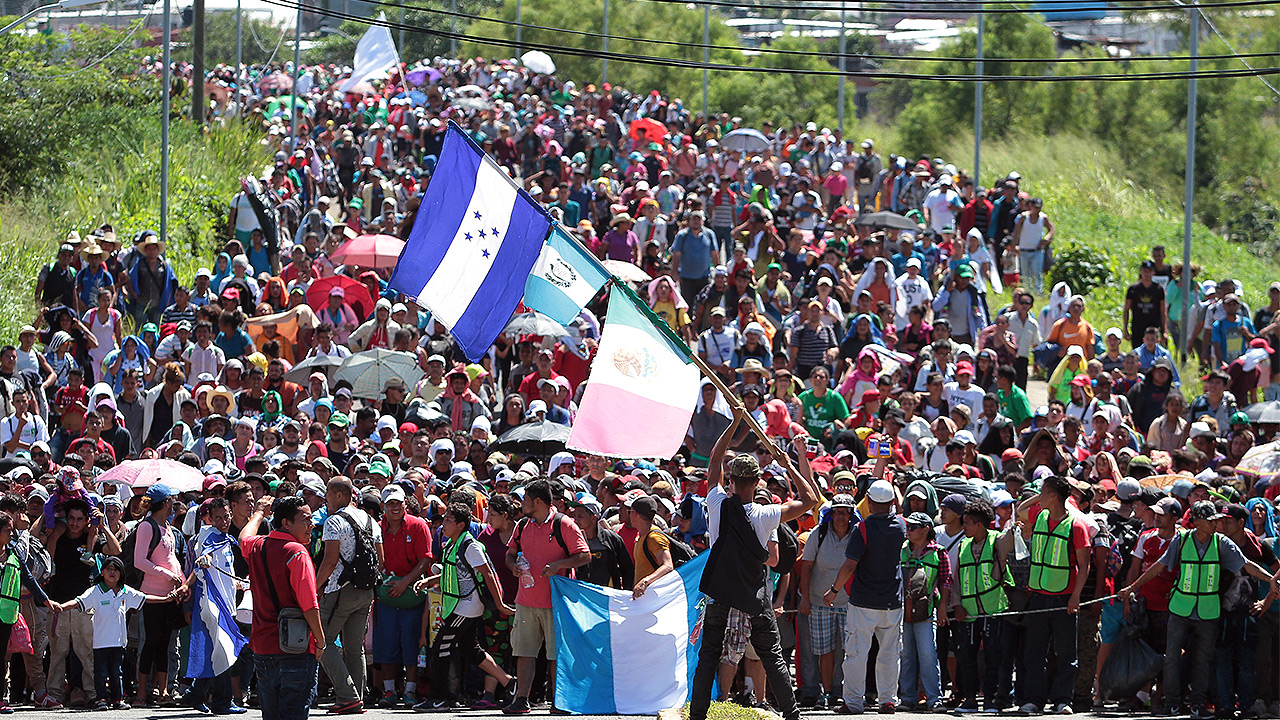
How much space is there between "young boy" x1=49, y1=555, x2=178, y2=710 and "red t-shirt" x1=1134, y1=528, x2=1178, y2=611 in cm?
652

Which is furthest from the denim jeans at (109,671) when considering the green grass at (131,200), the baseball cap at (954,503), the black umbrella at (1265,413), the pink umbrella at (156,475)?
the green grass at (131,200)

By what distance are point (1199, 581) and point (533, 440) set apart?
616cm

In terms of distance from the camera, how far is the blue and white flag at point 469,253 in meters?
11.2

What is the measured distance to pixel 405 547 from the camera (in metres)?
12.0

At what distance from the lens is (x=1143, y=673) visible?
11453mm

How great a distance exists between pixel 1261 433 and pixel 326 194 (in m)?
18.5

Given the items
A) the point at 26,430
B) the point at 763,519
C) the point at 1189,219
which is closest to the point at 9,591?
the point at 26,430

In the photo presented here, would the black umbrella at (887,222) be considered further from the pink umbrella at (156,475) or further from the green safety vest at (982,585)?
the pink umbrella at (156,475)

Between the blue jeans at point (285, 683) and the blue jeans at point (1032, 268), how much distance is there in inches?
692

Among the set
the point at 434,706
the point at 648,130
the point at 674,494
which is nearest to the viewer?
the point at 434,706

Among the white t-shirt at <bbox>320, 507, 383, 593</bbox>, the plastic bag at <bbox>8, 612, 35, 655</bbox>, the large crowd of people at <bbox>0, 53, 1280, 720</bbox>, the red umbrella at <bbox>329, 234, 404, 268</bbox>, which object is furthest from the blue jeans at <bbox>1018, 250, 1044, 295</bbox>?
the plastic bag at <bbox>8, 612, 35, 655</bbox>

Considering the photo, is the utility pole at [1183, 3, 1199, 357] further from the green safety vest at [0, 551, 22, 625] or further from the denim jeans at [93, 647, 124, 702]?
the green safety vest at [0, 551, 22, 625]

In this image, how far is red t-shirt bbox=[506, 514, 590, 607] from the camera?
11.5 metres

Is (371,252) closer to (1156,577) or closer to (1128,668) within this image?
(1156,577)
